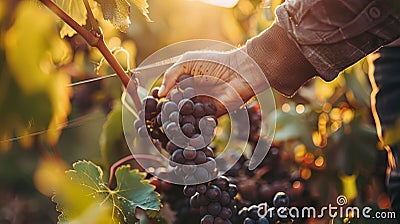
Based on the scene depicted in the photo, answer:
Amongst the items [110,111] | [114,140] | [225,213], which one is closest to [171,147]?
[225,213]

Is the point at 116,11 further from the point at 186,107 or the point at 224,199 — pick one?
the point at 224,199

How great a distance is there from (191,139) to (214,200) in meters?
0.10

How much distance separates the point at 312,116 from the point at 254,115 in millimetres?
222

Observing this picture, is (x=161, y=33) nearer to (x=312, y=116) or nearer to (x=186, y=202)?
(x=312, y=116)

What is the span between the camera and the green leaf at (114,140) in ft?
4.15

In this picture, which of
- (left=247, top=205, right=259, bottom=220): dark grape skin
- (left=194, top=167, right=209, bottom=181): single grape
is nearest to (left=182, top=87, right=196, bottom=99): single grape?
(left=194, top=167, right=209, bottom=181): single grape

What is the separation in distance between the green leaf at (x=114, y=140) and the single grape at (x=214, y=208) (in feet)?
1.25

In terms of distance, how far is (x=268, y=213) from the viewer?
1.01 m

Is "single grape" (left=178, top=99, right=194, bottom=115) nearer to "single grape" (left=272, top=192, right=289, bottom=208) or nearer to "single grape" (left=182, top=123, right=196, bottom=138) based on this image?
"single grape" (left=182, top=123, right=196, bottom=138)

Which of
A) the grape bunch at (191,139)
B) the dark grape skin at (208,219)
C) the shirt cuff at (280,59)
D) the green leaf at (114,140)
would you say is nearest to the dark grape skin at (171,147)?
the grape bunch at (191,139)

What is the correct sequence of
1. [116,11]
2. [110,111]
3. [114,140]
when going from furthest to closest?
[110,111] < [114,140] < [116,11]

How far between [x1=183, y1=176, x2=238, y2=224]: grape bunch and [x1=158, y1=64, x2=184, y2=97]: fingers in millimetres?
148

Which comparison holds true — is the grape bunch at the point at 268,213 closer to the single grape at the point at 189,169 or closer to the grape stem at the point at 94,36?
the single grape at the point at 189,169

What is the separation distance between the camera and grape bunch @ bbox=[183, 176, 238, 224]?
91cm
